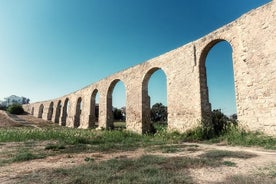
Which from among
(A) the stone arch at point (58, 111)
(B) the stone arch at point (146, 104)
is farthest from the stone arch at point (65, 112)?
(B) the stone arch at point (146, 104)

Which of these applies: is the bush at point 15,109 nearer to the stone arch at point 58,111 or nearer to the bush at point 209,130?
the stone arch at point 58,111

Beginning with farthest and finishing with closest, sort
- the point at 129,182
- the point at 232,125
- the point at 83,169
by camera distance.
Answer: the point at 232,125, the point at 83,169, the point at 129,182

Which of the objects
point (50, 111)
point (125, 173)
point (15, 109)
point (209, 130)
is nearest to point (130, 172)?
point (125, 173)

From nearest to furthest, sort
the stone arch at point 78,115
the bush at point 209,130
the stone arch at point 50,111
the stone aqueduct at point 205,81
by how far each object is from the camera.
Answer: the stone aqueduct at point 205,81 < the bush at point 209,130 < the stone arch at point 78,115 < the stone arch at point 50,111

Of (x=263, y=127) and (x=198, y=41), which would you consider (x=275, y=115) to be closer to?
(x=263, y=127)

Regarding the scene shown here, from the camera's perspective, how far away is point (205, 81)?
965cm

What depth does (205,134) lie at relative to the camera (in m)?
8.75

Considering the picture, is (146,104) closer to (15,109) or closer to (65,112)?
(65,112)

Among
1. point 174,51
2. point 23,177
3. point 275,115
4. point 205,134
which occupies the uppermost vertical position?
point 174,51

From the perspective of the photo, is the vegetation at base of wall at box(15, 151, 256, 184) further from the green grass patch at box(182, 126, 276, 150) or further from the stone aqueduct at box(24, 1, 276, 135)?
the stone aqueduct at box(24, 1, 276, 135)

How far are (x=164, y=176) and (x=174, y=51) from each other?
8717 millimetres

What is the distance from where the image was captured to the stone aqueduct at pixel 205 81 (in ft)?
23.7

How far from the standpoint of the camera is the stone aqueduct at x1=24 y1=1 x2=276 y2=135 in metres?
7.23

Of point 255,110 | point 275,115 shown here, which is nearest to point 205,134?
point 255,110
